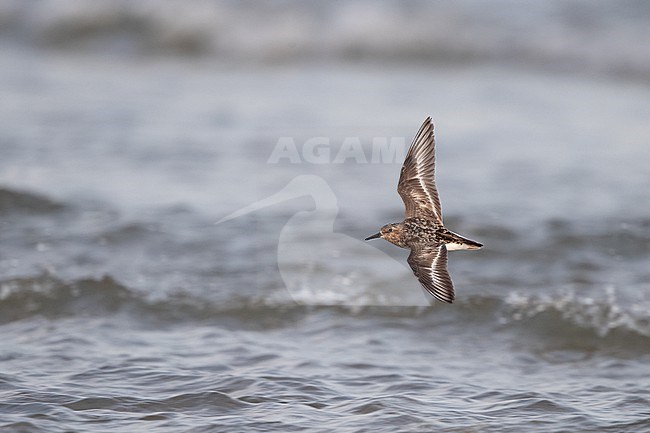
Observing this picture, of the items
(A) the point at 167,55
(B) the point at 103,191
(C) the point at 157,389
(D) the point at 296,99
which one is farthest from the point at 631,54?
(C) the point at 157,389

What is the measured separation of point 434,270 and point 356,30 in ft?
27.8

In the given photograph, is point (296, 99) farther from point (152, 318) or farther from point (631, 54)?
point (152, 318)

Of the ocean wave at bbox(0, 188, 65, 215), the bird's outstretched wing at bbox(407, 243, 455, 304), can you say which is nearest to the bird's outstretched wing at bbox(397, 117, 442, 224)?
the bird's outstretched wing at bbox(407, 243, 455, 304)

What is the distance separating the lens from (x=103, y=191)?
24.0 feet

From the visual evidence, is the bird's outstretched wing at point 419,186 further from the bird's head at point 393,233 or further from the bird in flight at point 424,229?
the bird's head at point 393,233

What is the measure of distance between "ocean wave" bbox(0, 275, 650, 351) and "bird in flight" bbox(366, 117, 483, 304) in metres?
1.00

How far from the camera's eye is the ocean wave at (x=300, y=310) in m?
5.34

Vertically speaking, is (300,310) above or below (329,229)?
below

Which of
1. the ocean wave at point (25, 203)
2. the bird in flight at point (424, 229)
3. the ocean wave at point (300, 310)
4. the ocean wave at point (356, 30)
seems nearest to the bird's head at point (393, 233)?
the bird in flight at point (424, 229)

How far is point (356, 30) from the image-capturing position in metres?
12.4

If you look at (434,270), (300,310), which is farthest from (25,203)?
(434,270)

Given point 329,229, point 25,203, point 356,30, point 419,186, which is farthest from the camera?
point 356,30

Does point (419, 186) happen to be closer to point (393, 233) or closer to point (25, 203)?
point (393, 233)

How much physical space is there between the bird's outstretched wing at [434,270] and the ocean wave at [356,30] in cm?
706
